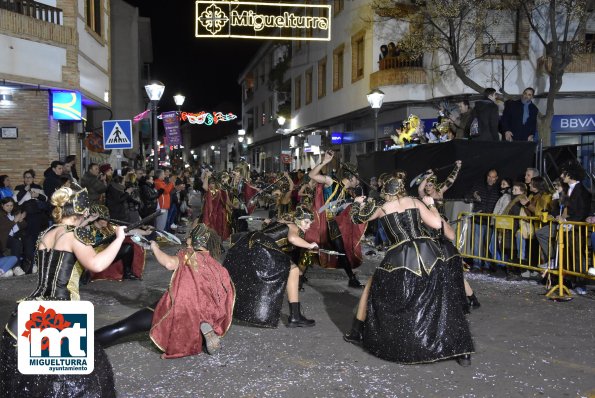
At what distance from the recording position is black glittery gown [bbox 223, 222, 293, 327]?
6.70m

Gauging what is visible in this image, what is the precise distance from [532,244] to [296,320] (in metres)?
4.69

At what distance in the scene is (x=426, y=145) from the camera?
11.5 metres

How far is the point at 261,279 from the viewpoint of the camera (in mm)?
6676

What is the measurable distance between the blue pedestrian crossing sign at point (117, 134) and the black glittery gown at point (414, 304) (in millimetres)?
10789

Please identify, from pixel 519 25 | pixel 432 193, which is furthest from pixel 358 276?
pixel 519 25

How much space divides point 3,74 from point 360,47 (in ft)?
48.2

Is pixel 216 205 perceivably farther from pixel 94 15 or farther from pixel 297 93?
pixel 297 93

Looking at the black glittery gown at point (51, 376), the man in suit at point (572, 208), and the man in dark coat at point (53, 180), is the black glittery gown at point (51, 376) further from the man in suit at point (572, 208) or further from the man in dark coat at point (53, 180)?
the man in dark coat at point (53, 180)

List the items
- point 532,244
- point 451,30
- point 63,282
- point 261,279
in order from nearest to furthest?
1. point 63,282
2. point 261,279
3. point 532,244
4. point 451,30

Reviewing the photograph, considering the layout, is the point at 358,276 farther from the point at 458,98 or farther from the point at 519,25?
the point at 519,25

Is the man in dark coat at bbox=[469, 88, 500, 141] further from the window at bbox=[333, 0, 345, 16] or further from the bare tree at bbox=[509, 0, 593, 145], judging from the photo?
the window at bbox=[333, 0, 345, 16]

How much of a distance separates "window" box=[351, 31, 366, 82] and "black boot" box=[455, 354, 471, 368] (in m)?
20.4

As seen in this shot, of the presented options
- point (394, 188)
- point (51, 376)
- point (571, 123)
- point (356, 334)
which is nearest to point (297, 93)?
point (571, 123)

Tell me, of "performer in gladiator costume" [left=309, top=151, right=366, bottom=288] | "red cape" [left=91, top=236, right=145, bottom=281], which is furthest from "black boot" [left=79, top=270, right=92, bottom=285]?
"performer in gladiator costume" [left=309, top=151, right=366, bottom=288]
